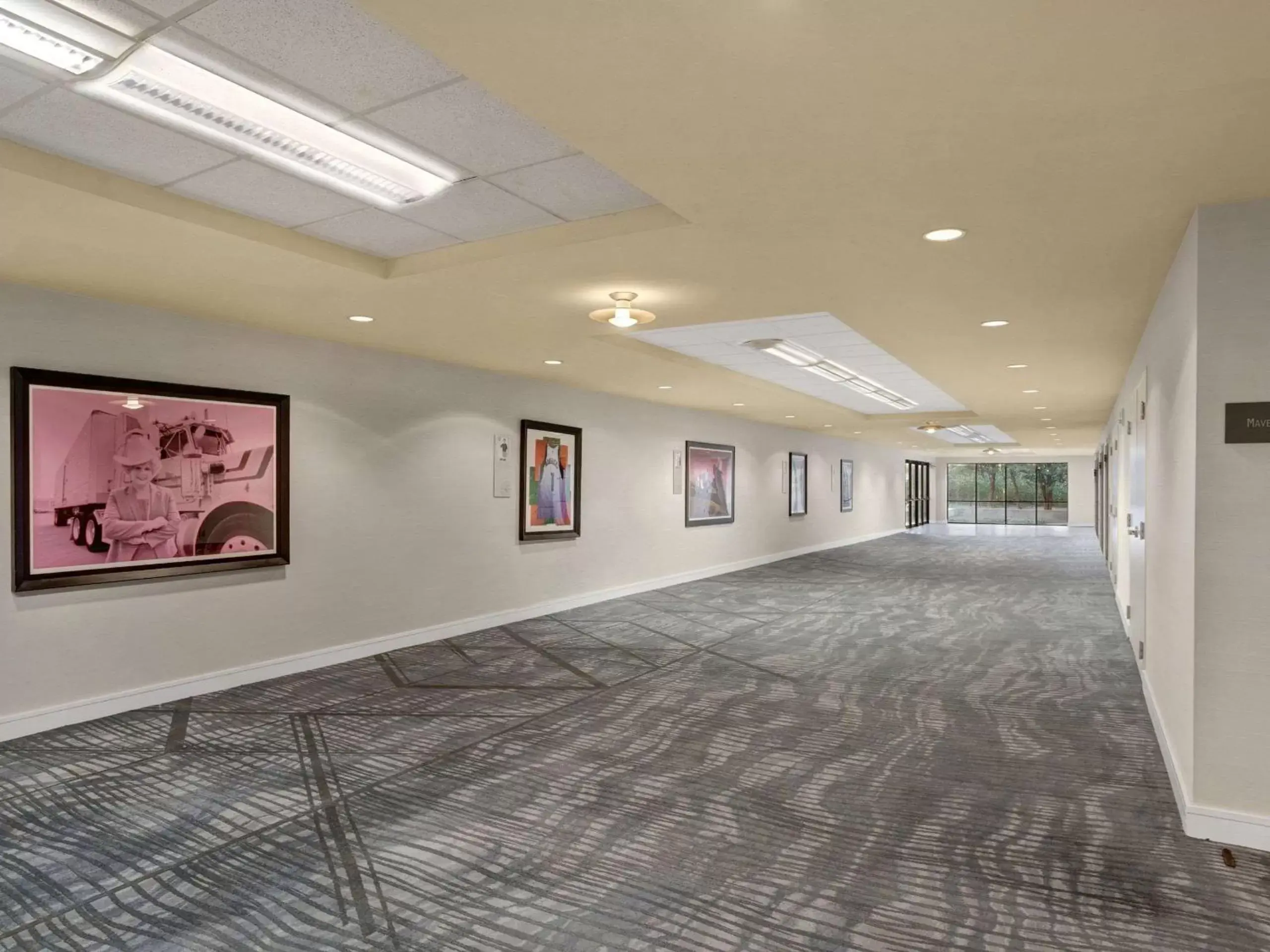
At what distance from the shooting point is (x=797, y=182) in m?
2.98

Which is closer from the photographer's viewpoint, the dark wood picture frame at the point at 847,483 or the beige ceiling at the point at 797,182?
the beige ceiling at the point at 797,182

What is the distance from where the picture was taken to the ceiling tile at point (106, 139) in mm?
2711

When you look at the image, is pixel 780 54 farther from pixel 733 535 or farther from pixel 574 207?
pixel 733 535

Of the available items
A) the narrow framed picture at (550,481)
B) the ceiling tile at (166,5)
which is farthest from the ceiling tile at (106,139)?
the narrow framed picture at (550,481)

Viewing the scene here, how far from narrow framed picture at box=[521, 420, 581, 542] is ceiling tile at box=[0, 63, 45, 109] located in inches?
228

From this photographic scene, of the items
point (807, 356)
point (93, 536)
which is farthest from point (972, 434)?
point (93, 536)

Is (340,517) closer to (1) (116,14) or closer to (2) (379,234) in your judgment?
(2) (379,234)

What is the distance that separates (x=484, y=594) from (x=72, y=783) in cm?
422

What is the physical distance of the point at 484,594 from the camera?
7879 millimetres

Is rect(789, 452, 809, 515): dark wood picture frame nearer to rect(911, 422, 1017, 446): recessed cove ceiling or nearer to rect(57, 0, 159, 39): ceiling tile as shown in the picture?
rect(911, 422, 1017, 446): recessed cove ceiling

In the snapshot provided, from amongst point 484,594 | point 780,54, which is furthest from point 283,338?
point 780,54

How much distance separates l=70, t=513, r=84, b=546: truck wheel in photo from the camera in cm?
479

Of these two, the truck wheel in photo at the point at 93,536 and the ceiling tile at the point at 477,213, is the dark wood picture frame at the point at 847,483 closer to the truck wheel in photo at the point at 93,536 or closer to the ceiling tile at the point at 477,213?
the ceiling tile at the point at 477,213

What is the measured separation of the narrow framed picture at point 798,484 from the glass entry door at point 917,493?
10.6 m
